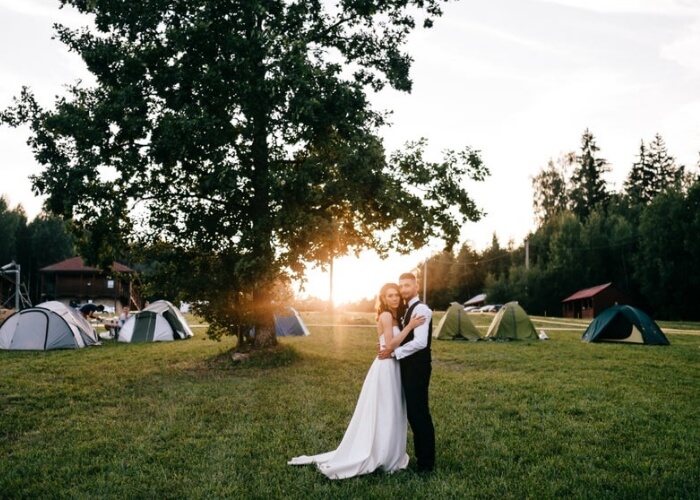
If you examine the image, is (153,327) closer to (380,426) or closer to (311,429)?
(311,429)

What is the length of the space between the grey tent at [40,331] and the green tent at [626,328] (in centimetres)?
2053

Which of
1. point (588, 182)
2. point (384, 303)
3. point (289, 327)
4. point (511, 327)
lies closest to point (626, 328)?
point (511, 327)

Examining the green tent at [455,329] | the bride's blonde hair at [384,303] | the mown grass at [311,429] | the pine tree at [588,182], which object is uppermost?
the pine tree at [588,182]

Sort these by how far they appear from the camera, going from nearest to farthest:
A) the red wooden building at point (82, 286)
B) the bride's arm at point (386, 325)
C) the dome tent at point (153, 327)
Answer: the bride's arm at point (386, 325)
the dome tent at point (153, 327)
the red wooden building at point (82, 286)

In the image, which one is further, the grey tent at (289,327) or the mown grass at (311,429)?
the grey tent at (289,327)

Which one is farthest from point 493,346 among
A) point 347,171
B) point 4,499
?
point 4,499

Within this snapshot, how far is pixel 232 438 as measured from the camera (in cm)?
738

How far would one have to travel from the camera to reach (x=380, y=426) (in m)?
6.01

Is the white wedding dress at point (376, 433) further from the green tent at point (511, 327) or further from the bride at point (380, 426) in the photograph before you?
the green tent at point (511, 327)

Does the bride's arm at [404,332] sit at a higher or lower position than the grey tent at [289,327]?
higher

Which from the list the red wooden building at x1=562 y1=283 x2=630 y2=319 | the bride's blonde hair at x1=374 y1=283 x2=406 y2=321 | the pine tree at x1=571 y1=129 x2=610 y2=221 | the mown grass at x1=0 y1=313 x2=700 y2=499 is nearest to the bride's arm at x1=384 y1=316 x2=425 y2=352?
the bride's blonde hair at x1=374 y1=283 x2=406 y2=321

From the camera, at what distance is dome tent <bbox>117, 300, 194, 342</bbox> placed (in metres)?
24.4

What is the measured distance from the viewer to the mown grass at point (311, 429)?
18.3ft

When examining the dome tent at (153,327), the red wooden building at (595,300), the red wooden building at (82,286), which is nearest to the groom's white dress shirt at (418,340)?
the dome tent at (153,327)
